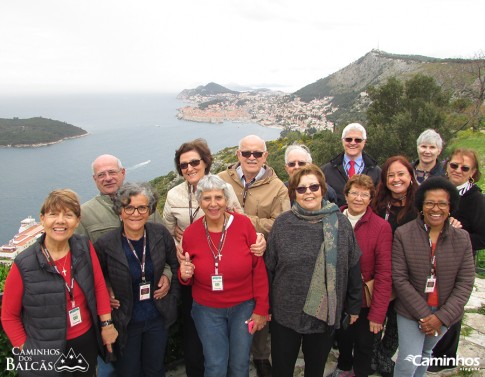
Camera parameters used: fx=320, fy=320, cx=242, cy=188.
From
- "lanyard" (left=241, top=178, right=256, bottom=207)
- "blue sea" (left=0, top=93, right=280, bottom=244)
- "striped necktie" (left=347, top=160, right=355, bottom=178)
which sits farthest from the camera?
"blue sea" (left=0, top=93, right=280, bottom=244)

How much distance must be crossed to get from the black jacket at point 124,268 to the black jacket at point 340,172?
5.94ft

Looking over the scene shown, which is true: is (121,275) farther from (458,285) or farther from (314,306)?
(458,285)

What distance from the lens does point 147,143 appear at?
81125 mm

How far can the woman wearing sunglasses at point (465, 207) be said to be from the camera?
2447mm

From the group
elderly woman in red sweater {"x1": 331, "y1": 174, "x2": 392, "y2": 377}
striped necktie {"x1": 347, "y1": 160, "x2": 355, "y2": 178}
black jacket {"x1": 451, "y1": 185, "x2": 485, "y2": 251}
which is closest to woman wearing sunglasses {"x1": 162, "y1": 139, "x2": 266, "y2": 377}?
elderly woman in red sweater {"x1": 331, "y1": 174, "x2": 392, "y2": 377}

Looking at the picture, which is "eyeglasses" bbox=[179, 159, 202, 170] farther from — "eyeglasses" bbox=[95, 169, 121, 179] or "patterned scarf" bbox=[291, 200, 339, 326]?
"patterned scarf" bbox=[291, 200, 339, 326]

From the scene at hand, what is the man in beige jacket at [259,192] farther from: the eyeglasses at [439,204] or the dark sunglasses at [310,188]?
the eyeglasses at [439,204]

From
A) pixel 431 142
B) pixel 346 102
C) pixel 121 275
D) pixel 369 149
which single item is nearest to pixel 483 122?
pixel 369 149

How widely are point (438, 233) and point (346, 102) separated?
96236 mm

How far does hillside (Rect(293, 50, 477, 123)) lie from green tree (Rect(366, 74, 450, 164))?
112 feet

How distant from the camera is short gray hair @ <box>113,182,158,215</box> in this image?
2033mm

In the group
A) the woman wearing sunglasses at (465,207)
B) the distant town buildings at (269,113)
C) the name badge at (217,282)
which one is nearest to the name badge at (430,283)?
the woman wearing sunglasses at (465,207)

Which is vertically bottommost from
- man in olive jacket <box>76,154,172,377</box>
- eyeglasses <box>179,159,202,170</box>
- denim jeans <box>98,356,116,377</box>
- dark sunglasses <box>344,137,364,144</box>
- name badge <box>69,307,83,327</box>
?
denim jeans <box>98,356,116,377</box>

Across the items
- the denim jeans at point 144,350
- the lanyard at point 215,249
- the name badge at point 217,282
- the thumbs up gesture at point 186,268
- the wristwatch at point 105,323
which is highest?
the lanyard at point 215,249
